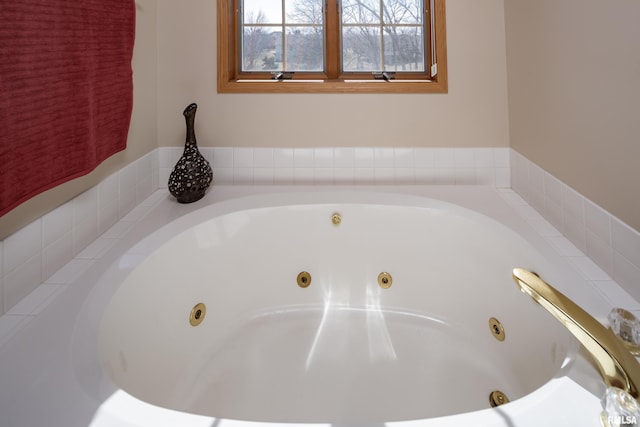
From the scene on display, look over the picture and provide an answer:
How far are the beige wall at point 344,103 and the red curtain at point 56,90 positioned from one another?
56 cm

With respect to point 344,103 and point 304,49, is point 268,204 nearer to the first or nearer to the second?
point 344,103

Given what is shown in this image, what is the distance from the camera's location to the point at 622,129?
107 cm

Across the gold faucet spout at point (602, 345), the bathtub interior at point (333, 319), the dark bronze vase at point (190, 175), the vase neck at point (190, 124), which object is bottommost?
the bathtub interior at point (333, 319)

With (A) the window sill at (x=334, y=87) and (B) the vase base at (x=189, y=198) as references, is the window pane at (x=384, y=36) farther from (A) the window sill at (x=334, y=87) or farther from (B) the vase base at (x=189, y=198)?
(B) the vase base at (x=189, y=198)

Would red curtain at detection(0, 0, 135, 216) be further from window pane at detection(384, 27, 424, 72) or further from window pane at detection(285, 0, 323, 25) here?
window pane at detection(384, 27, 424, 72)

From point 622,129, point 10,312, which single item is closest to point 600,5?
point 622,129

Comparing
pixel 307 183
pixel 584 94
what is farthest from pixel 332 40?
pixel 584 94

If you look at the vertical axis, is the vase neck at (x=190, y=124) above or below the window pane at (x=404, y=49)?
below

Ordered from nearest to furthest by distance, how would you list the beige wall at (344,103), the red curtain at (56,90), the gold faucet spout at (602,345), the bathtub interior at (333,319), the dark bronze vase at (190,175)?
1. the gold faucet spout at (602,345)
2. the red curtain at (56,90)
3. the bathtub interior at (333,319)
4. the dark bronze vase at (190,175)
5. the beige wall at (344,103)

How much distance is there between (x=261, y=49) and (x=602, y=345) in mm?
2110

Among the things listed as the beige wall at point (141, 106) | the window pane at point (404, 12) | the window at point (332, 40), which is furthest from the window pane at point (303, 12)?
the beige wall at point (141, 106)

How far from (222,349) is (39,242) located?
728mm

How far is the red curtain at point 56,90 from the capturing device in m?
0.89

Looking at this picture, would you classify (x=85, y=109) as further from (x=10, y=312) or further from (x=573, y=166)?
(x=573, y=166)
